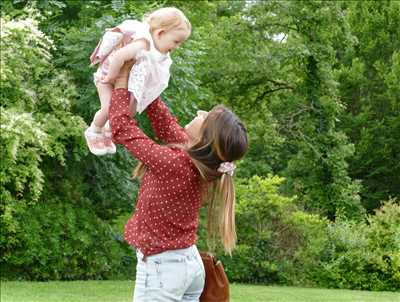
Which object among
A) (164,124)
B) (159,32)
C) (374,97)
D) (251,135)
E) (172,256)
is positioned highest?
(159,32)

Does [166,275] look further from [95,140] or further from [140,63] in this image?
[140,63]

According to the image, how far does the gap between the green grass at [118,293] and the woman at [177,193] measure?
8.36 metres

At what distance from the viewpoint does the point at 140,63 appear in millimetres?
2984

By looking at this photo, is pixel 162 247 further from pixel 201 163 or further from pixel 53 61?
pixel 53 61

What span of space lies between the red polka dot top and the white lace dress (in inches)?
2.7

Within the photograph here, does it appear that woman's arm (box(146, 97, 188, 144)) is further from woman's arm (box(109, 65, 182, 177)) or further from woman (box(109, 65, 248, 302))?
woman's arm (box(109, 65, 182, 177))

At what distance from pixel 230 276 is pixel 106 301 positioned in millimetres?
4342

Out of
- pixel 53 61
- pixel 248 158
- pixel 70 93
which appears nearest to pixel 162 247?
pixel 70 93

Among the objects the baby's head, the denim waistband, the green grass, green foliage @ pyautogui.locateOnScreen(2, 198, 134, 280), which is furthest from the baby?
green foliage @ pyautogui.locateOnScreen(2, 198, 134, 280)

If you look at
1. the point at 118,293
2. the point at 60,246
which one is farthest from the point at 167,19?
the point at 60,246

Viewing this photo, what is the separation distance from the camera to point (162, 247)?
2965 mm

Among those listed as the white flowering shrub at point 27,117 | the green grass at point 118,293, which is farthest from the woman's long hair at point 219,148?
the green grass at point 118,293

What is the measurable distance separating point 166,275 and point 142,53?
2.68 feet

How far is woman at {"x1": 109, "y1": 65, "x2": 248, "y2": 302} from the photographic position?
2.90 m
